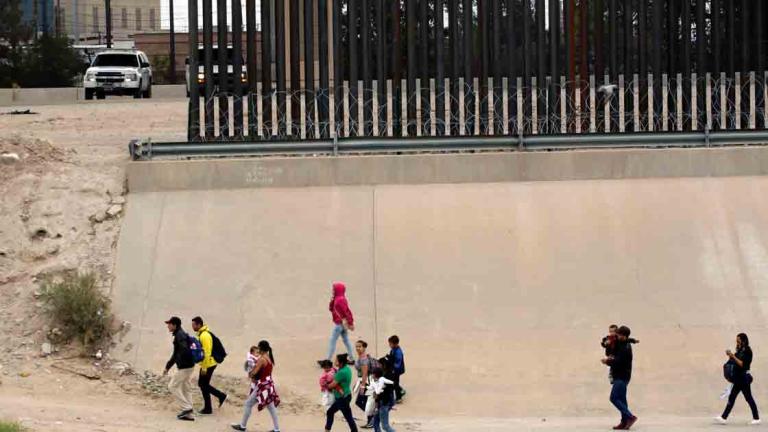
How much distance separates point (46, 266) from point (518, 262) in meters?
6.34

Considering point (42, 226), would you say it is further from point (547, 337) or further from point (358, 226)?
point (547, 337)

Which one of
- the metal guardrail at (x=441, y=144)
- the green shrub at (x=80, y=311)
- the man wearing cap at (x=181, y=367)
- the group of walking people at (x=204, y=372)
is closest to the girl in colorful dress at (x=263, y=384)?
the group of walking people at (x=204, y=372)

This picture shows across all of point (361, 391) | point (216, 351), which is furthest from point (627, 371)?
point (216, 351)

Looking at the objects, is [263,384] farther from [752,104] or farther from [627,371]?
[752,104]

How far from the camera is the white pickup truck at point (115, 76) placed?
143 ft

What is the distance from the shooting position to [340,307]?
1995cm

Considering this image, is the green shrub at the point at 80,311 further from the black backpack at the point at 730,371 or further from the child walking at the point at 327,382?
the black backpack at the point at 730,371

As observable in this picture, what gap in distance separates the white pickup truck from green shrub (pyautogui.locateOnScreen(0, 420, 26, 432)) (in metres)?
27.6

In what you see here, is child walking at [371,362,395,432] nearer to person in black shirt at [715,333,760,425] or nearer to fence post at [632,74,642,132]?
person in black shirt at [715,333,760,425]

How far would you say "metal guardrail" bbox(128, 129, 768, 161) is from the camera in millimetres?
24828

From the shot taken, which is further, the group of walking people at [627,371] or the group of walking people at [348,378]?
the group of walking people at [627,371]

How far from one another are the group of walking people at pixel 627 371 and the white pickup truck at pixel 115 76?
2751 centimetres

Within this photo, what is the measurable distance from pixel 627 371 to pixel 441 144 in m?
7.91

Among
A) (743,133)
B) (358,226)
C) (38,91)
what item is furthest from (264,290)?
(38,91)
